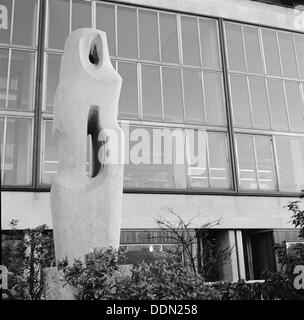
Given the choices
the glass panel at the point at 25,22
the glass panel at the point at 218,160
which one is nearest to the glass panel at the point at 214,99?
the glass panel at the point at 218,160

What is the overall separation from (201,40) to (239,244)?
35.8 feet

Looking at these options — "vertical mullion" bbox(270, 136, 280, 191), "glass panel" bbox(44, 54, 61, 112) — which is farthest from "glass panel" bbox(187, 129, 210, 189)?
"glass panel" bbox(44, 54, 61, 112)

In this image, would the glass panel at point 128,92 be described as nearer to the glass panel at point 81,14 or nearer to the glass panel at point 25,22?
the glass panel at point 81,14

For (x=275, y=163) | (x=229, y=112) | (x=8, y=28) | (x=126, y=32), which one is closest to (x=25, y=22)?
(x=8, y=28)

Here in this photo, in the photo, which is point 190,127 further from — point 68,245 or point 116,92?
point 68,245

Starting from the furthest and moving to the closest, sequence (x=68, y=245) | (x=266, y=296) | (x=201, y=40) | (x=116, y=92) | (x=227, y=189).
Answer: (x=201, y=40)
(x=227, y=189)
(x=116, y=92)
(x=68, y=245)
(x=266, y=296)

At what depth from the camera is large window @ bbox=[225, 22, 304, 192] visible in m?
22.5

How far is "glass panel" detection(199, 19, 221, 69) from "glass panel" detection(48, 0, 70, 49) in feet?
23.7

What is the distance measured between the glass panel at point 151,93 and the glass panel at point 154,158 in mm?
830

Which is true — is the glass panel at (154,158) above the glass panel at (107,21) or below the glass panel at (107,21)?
below

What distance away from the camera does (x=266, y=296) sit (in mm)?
7578

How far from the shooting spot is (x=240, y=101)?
23109mm

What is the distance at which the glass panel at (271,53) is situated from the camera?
79.7 ft

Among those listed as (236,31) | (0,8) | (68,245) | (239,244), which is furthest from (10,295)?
(236,31)
